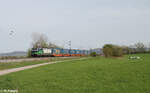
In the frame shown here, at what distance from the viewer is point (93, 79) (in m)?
9.70

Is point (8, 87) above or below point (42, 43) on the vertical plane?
below

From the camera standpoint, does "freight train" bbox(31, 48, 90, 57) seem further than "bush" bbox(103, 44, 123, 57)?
Yes

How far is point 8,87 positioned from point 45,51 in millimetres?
39276

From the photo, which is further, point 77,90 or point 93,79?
point 93,79

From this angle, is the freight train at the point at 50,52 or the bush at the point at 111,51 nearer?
the bush at the point at 111,51

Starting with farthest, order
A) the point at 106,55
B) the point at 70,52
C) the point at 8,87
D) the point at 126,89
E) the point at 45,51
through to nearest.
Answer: the point at 70,52, the point at 45,51, the point at 106,55, the point at 8,87, the point at 126,89

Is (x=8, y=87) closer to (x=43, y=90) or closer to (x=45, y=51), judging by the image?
(x=43, y=90)

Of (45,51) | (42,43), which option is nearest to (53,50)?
(45,51)

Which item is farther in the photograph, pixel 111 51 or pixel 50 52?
pixel 50 52

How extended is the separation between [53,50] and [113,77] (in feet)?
135

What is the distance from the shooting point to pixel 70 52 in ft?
194

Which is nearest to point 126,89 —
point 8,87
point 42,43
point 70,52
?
point 8,87

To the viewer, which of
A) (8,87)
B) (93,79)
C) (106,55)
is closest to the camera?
(8,87)

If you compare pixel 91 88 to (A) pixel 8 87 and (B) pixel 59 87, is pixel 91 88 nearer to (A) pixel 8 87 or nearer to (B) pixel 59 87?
(B) pixel 59 87
